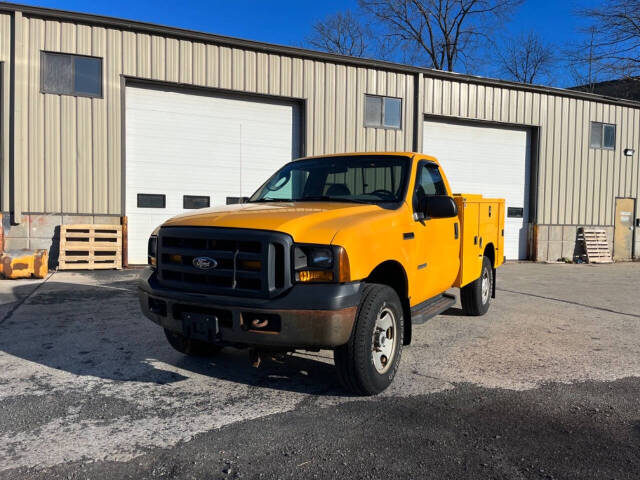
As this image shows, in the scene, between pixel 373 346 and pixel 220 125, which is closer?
pixel 373 346

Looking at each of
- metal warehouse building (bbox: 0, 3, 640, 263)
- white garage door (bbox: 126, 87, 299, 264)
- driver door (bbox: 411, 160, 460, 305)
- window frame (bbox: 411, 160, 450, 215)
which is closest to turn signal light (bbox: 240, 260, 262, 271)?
driver door (bbox: 411, 160, 460, 305)

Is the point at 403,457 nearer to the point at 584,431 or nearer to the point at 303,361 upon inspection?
the point at 584,431

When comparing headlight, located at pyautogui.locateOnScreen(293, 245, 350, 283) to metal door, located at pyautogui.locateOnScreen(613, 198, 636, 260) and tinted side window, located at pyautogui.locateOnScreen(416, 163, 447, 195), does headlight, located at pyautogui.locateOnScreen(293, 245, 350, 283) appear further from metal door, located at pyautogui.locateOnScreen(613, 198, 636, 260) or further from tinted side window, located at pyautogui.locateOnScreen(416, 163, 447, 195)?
metal door, located at pyautogui.locateOnScreen(613, 198, 636, 260)

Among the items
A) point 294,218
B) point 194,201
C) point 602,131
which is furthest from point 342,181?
point 602,131

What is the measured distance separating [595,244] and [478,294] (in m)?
12.6

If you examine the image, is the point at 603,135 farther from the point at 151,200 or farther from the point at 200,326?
the point at 200,326

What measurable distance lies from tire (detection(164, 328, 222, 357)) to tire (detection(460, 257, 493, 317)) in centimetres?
367

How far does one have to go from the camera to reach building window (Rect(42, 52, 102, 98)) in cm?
1138

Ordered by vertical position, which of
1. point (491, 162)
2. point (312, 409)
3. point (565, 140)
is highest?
point (565, 140)

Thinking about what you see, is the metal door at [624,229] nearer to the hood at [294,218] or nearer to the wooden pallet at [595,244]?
the wooden pallet at [595,244]

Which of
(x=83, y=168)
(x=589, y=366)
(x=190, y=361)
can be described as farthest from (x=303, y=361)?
(x=83, y=168)

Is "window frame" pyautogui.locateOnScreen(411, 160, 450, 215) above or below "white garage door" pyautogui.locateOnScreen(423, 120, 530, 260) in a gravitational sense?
below

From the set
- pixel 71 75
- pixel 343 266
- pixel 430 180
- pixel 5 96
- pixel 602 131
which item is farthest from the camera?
pixel 602 131

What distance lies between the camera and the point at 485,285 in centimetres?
730
